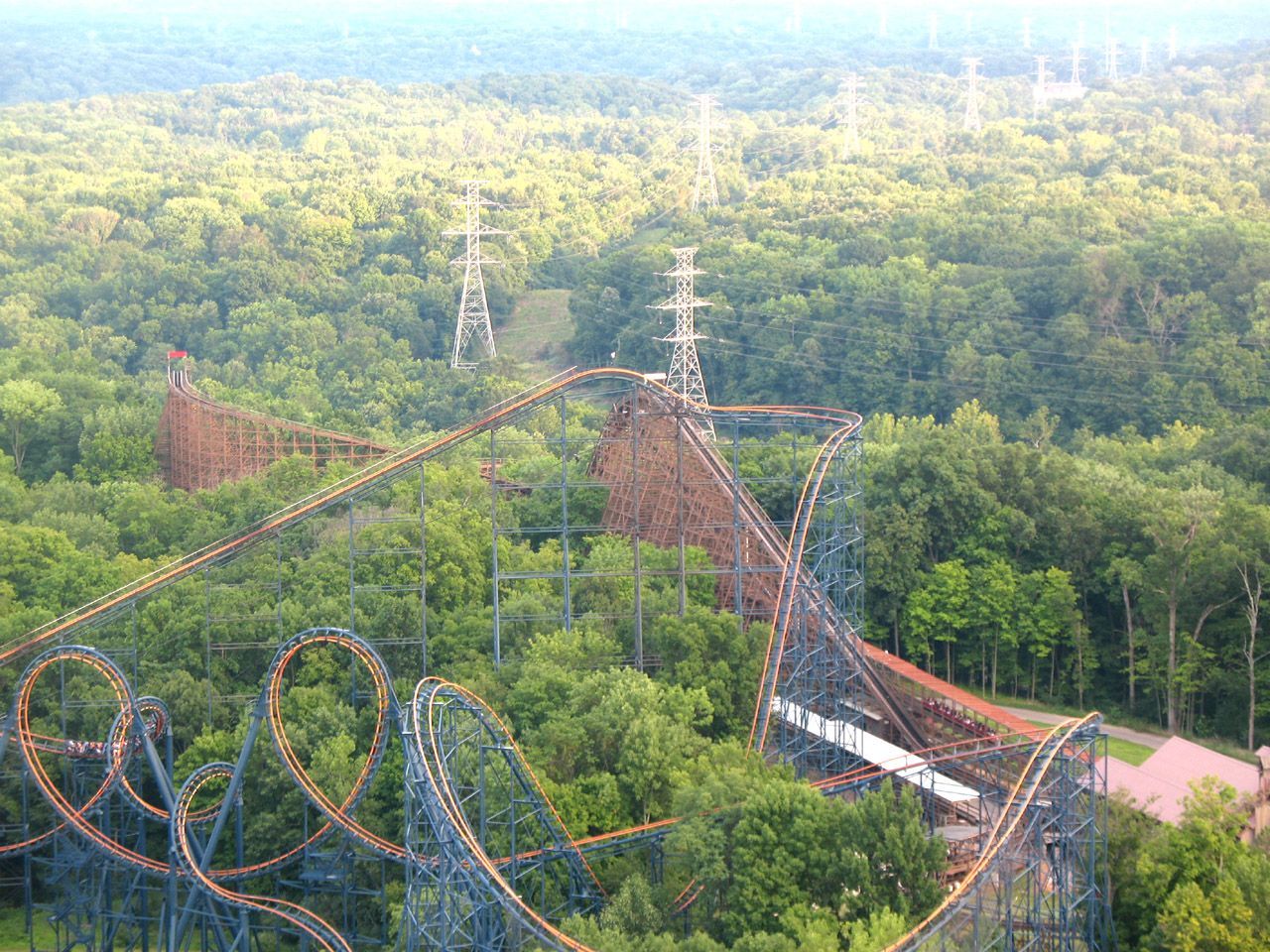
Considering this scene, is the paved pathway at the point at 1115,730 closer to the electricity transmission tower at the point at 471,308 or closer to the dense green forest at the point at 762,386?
the dense green forest at the point at 762,386

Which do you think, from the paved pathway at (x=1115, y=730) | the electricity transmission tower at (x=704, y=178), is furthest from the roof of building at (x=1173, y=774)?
the electricity transmission tower at (x=704, y=178)

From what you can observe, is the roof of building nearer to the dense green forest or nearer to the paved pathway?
the dense green forest

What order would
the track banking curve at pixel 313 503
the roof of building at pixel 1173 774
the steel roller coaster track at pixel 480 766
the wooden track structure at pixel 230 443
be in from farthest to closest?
the wooden track structure at pixel 230 443 → the track banking curve at pixel 313 503 → the roof of building at pixel 1173 774 → the steel roller coaster track at pixel 480 766

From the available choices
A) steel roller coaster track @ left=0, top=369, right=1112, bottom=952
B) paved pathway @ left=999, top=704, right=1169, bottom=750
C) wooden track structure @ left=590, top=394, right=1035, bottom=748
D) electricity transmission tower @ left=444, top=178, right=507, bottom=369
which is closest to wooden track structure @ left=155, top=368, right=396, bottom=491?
steel roller coaster track @ left=0, top=369, right=1112, bottom=952

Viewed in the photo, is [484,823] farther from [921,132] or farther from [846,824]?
[921,132]

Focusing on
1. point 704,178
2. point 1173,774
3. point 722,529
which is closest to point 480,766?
point 1173,774

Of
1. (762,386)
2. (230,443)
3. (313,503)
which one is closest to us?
(313,503)

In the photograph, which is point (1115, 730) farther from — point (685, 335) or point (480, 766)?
point (685, 335)
